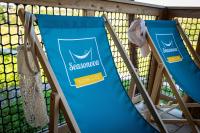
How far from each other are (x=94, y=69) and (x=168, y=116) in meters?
1.41

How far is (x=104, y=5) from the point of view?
1924 millimetres

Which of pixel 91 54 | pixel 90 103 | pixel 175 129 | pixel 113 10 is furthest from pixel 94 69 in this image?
pixel 175 129

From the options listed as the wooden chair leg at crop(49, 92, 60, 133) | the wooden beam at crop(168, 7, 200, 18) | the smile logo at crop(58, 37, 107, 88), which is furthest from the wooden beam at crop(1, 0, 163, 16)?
the wooden chair leg at crop(49, 92, 60, 133)

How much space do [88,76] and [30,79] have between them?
1.39 ft

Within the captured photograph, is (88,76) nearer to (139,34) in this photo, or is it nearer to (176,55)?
(139,34)

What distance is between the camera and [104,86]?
157 cm

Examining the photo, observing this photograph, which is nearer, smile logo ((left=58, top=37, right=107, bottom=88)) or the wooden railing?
smile logo ((left=58, top=37, right=107, bottom=88))

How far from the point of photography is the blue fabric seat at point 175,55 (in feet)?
6.73

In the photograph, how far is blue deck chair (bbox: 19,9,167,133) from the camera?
53.7 inches

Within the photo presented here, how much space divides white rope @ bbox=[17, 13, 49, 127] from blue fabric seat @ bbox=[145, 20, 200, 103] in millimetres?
1223

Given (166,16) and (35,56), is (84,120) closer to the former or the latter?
(35,56)

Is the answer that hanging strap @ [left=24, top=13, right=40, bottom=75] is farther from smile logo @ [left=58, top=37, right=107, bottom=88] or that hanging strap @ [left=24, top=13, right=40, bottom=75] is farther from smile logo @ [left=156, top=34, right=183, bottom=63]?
smile logo @ [left=156, top=34, right=183, bottom=63]

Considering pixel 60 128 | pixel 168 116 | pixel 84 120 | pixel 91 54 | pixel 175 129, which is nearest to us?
pixel 84 120

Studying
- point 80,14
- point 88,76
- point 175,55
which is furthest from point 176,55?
point 88,76
